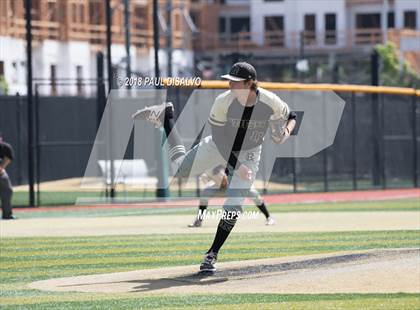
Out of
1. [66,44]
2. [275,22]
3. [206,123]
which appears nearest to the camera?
[206,123]

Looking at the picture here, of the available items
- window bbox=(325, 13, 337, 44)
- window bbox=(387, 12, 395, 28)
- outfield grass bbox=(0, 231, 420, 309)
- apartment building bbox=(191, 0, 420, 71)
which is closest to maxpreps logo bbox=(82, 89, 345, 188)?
outfield grass bbox=(0, 231, 420, 309)

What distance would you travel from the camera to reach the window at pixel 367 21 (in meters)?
74.5

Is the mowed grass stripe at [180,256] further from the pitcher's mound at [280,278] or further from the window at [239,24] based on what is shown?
the window at [239,24]

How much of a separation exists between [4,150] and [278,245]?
7516 millimetres

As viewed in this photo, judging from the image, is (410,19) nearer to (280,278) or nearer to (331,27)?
(331,27)

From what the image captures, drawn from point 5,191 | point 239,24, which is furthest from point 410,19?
point 5,191

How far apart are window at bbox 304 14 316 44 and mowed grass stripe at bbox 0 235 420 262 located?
54.0m

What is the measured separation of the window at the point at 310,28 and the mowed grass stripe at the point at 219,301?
59.5 metres

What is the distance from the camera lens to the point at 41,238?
59.0 feet

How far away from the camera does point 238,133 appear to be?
12.7 meters

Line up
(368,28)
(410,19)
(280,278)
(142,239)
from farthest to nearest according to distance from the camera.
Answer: (368,28) < (410,19) < (142,239) < (280,278)

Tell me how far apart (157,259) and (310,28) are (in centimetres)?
5874

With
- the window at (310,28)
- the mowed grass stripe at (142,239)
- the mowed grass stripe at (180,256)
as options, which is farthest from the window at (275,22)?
the mowed grass stripe at (180,256)

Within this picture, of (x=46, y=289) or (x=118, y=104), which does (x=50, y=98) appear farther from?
(x=46, y=289)
